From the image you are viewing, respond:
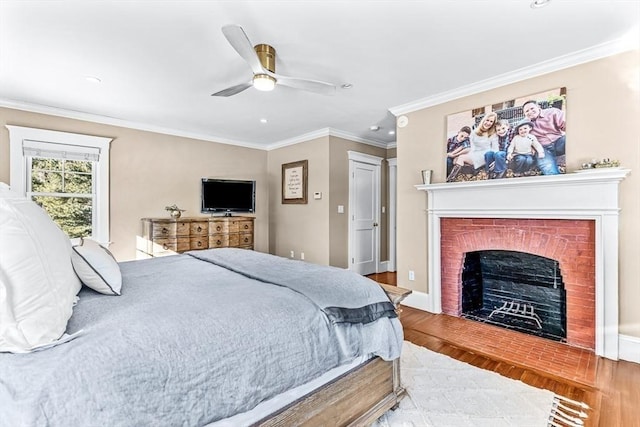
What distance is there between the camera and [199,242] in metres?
4.74

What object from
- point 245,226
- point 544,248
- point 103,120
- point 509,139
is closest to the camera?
point 544,248

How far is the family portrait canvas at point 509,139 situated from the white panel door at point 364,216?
2162 millimetres

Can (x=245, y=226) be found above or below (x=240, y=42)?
below

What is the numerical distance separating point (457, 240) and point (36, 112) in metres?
5.29

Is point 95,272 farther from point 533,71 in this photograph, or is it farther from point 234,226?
point 533,71

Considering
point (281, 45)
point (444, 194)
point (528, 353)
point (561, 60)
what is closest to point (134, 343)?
point (281, 45)

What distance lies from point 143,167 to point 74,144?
2.79 feet

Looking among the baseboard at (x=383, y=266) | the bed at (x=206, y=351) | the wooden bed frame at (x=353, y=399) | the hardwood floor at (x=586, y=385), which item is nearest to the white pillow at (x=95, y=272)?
the bed at (x=206, y=351)

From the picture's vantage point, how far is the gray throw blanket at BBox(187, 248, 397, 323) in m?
1.46

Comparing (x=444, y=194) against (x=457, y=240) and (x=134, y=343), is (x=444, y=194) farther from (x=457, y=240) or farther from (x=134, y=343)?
(x=134, y=343)

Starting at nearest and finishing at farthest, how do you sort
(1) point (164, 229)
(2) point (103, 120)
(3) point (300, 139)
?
(2) point (103, 120)
(1) point (164, 229)
(3) point (300, 139)

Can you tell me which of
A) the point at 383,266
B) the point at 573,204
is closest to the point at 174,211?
the point at 383,266

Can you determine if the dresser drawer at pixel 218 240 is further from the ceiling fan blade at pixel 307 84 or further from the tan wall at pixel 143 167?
the ceiling fan blade at pixel 307 84

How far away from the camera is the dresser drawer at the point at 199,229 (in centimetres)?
465
